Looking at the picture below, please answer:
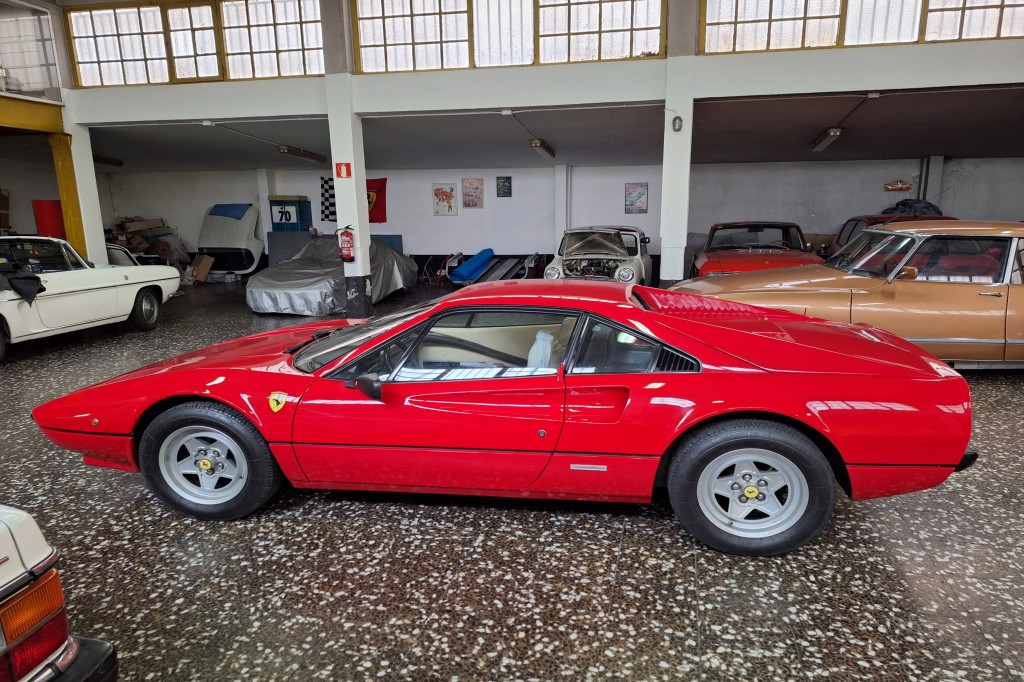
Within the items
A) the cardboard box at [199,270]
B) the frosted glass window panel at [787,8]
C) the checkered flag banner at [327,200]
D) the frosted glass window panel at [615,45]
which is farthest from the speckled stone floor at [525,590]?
the checkered flag banner at [327,200]

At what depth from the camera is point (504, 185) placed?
1470 centimetres

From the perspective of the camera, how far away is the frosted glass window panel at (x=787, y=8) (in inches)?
291

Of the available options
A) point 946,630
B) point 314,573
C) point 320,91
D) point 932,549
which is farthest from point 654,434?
point 320,91

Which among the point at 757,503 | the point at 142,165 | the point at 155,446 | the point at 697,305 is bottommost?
the point at 757,503

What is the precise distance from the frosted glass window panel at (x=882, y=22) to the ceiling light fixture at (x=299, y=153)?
953 cm

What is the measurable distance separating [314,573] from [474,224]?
12957mm

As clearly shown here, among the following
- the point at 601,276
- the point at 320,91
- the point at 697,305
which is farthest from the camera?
the point at 601,276

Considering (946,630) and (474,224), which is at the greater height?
(474,224)

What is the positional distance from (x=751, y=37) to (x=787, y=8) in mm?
502

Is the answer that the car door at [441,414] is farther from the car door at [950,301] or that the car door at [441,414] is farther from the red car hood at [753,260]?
the red car hood at [753,260]

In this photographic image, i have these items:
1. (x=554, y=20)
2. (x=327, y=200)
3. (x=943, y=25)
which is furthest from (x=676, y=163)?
(x=327, y=200)

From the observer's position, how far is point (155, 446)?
117 inches

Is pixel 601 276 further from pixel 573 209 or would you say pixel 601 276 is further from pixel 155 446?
pixel 155 446

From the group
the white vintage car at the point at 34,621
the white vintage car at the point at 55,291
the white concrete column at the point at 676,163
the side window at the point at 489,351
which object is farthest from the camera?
the white concrete column at the point at 676,163
